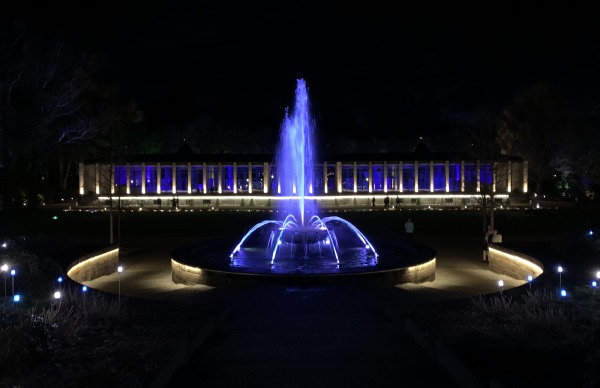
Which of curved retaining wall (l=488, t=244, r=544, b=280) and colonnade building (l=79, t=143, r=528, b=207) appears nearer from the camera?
curved retaining wall (l=488, t=244, r=544, b=280)

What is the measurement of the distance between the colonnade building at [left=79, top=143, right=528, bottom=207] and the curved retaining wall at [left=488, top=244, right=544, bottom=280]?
3285 cm

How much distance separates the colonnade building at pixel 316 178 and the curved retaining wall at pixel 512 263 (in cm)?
3285

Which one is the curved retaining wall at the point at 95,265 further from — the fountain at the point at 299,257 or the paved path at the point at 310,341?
the fountain at the point at 299,257

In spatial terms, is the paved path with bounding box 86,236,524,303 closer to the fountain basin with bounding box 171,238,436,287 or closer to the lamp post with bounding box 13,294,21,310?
the fountain basin with bounding box 171,238,436,287

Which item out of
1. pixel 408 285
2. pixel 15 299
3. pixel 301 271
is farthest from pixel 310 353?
pixel 408 285

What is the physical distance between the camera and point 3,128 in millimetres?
37250

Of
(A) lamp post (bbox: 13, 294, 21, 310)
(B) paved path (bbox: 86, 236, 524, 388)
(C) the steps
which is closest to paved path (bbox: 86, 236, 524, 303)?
(B) paved path (bbox: 86, 236, 524, 388)

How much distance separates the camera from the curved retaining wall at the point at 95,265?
55.2 feet

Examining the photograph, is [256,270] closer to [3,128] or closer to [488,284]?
[488,284]

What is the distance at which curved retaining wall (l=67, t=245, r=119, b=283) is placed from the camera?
55.2 feet

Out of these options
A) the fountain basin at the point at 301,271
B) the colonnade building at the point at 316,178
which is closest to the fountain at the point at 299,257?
the fountain basin at the point at 301,271

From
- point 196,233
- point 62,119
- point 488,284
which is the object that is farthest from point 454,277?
point 62,119

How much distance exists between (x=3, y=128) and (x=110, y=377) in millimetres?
35720

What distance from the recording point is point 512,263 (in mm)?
18297
